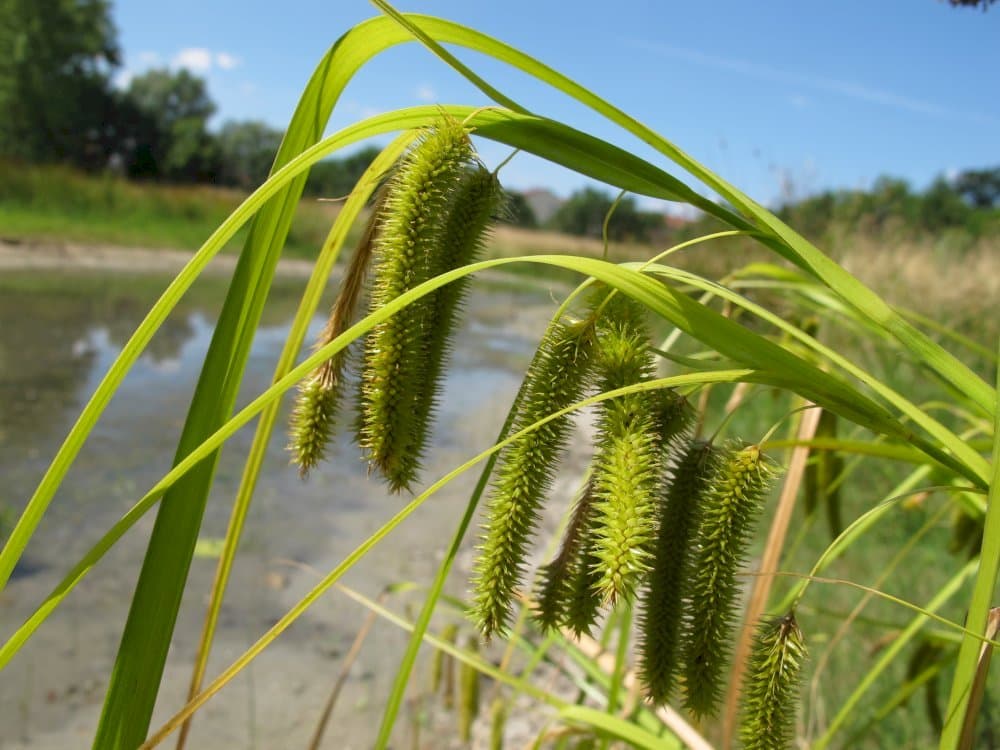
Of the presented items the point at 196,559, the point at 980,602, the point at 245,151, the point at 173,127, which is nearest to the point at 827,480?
the point at 980,602

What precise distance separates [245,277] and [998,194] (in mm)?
41336

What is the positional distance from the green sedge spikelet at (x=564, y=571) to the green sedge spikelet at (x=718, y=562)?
8 centimetres

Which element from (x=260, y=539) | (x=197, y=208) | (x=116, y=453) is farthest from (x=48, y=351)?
(x=197, y=208)

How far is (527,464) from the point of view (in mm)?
527

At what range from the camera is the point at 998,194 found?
1359 inches

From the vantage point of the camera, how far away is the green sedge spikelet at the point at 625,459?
0.45 meters

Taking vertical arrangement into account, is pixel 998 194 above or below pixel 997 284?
above

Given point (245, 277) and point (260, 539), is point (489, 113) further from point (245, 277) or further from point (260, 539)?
point (260, 539)

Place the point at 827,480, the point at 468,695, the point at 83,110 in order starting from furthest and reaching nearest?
the point at 83,110 → the point at 468,695 → the point at 827,480

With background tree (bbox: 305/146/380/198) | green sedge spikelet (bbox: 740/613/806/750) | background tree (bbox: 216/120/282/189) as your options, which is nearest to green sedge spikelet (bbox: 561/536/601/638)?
green sedge spikelet (bbox: 740/613/806/750)

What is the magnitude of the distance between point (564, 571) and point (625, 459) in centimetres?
11

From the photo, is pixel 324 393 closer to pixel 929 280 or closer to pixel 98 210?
pixel 929 280

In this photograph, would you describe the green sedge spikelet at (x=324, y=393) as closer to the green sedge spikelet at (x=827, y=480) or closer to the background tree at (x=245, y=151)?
the green sedge spikelet at (x=827, y=480)

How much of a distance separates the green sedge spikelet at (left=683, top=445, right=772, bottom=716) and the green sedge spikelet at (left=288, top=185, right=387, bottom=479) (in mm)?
276
